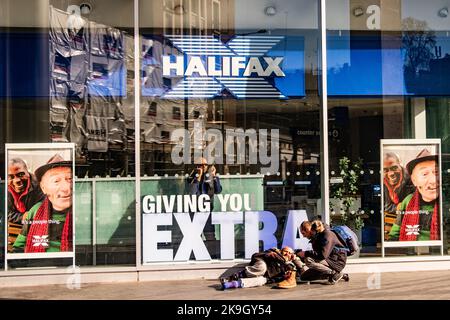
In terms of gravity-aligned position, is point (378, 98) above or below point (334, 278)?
above

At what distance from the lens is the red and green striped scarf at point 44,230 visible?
8438 millimetres

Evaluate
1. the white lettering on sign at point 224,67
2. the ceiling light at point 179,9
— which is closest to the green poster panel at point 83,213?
the white lettering on sign at point 224,67

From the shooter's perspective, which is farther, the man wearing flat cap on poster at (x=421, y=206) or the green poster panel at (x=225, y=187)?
the man wearing flat cap on poster at (x=421, y=206)

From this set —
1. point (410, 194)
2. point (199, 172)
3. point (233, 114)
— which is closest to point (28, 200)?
point (199, 172)

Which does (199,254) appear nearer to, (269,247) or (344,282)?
(269,247)

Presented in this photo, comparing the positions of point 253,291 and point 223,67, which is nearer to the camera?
point 253,291

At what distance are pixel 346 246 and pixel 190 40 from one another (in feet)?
11.9

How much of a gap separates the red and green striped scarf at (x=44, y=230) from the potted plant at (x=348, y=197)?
3.74 meters

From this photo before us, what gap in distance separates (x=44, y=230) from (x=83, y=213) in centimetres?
57

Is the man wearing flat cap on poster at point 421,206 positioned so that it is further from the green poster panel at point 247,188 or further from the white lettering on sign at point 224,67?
the white lettering on sign at point 224,67

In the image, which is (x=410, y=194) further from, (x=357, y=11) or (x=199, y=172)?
(x=199, y=172)

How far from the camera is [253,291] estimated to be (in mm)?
7512
